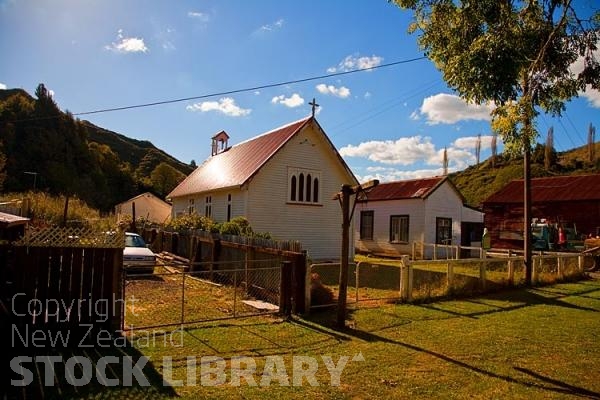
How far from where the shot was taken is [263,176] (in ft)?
69.8

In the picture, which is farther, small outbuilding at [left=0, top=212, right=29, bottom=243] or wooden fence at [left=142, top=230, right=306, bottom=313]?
small outbuilding at [left=0, top=212, right=29, bottom=243]

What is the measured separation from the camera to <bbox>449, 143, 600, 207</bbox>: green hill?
6575 cm

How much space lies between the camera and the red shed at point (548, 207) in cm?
2723

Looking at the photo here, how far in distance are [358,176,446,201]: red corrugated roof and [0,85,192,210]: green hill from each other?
1738 inches

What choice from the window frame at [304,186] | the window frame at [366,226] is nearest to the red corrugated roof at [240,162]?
the window frame at [304,186]

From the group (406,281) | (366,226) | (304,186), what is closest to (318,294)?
(406,281)

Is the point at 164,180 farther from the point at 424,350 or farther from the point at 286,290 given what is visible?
the point at 424,350

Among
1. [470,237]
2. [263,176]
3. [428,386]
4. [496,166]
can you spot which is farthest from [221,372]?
[496,166]

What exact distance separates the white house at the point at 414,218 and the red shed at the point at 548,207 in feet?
4.24

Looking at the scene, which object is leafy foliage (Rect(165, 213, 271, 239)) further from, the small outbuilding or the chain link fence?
the small outbuilding

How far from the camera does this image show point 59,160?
66625 mm

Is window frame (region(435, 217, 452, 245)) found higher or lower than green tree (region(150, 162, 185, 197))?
lower

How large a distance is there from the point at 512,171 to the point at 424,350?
6929cm

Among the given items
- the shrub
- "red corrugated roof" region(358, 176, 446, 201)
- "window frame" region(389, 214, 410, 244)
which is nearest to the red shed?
"red corrugated roof" region(358, 176, 446, 201)
